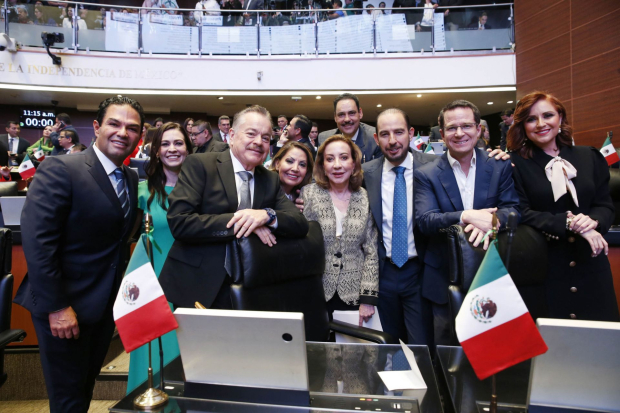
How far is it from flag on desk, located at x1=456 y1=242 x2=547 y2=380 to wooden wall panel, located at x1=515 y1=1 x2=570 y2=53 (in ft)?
24.6

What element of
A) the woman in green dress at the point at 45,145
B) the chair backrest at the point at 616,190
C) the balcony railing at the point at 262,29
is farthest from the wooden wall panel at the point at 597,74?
the woman in green dress at the point at 45,145

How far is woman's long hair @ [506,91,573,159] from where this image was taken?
1848 millimetres

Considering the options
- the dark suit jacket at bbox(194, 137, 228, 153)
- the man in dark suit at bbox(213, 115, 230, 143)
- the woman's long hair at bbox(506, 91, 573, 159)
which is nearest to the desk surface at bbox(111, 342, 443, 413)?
the woman's long hair at bbox(506, 91, 573, 159)

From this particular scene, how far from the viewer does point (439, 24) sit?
8539 millimetres

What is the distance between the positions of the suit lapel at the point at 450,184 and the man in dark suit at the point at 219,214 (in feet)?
2.28

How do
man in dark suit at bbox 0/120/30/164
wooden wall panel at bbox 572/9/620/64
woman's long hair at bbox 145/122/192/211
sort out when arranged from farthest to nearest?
man in dark suit at bbox 0/120/30/164, wooden wall panel at bbox 572/9/620/64, woman's long hair at bbox 145/122/192/211

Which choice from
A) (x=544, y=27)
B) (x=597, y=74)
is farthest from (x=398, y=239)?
(x=544, y=27)

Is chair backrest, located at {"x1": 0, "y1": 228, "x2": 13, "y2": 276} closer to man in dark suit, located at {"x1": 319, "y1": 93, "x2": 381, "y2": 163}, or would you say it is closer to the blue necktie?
the blue necktie

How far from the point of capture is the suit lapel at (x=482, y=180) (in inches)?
73.2

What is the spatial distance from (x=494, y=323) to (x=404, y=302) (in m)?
1.30

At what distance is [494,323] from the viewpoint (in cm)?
87

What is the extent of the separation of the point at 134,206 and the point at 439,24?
8412mm

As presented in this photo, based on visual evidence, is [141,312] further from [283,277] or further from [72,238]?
[72,238]

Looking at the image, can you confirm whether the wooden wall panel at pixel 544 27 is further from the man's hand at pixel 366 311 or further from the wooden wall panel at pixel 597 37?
the man's hand at pixel 366 311
